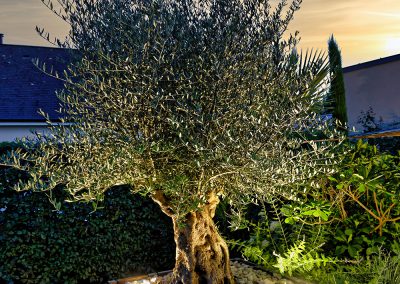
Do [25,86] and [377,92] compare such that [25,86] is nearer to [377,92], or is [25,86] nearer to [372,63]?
[372,63]

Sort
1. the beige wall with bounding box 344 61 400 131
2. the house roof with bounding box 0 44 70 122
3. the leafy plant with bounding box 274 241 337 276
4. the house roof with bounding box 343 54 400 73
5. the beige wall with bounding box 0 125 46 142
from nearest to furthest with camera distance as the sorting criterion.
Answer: the leafy plant with bounding box 274 241 337 276 → the beige wall with bounding box 0 125 46 142 → the house roof with bounding box 0 44 70 122 → the house roof with bounding box 343 54 400 73 → the beige wall with bounding box 344 61 400 131

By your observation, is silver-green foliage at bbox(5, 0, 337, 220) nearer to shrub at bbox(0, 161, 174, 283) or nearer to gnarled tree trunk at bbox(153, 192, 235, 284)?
gnarled tree trunk at bbox(153, 192, 235, 284)

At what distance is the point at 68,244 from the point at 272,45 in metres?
4.13

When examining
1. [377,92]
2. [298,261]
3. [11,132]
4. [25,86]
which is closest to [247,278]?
[298,261]

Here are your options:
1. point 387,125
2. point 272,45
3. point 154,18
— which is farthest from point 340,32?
point 387,125

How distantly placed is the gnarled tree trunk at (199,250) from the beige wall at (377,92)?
11.9 meters

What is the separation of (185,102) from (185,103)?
1 cm

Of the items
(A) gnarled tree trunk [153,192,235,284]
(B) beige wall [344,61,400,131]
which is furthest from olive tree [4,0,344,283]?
(B) beige wall [344,61,400,131]

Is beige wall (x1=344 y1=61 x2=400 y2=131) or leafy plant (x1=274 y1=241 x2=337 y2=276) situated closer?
leafy plant (x1=274 y1=241 x2=337 y2=276)

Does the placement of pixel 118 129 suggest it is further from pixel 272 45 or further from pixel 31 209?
pixel 31 209

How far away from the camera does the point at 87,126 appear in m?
4.71

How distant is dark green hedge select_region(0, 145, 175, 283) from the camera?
6.75 m

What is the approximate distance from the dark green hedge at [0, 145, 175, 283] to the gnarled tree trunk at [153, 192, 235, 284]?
2161 mm

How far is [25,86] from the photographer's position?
53.8ft
